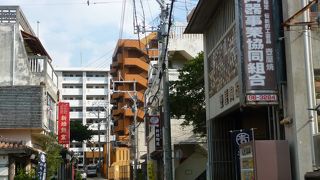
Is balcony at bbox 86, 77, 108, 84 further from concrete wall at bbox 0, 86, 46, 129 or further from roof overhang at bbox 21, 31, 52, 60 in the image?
concrete wall at bbox 0, 86, 46, 129

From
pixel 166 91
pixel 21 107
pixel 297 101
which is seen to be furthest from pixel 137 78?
pixel 297 101

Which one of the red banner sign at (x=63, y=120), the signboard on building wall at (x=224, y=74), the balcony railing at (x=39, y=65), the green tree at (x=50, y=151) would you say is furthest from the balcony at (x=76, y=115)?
the signboard on building wall at (x=224, y=74)

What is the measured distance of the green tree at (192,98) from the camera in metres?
34.3

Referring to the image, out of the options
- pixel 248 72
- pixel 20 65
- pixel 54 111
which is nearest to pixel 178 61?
pixel 54 111

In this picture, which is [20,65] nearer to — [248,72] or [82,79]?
[248,72]

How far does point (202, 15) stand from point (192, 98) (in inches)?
511

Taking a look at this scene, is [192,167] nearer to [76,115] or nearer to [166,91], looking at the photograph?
[166,91]

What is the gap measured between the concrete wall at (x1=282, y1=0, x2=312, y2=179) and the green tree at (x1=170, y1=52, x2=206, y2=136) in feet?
63.3

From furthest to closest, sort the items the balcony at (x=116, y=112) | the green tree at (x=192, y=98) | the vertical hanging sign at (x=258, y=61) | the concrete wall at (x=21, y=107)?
the balcony at (x=116, y=112), the green tree at (x=192, y=98), the concrete wall at (x=21, y=107), the vertical hanging sign at (x=258, y=61)

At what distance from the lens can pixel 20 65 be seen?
3303 centimetres

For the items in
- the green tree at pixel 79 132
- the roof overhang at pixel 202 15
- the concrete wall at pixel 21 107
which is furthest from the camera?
the green tree at pixel 79 132

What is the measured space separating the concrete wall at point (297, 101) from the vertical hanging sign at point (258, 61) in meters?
0.44

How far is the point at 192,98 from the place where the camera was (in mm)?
34594

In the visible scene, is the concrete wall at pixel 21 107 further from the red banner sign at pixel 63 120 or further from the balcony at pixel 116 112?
the balcony at pixel 116 112
